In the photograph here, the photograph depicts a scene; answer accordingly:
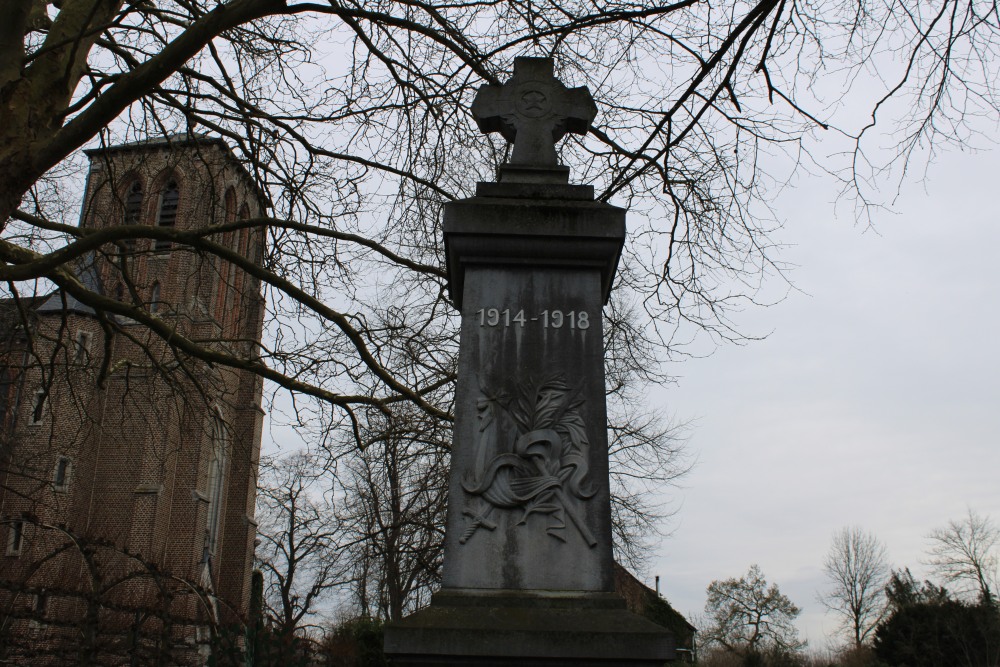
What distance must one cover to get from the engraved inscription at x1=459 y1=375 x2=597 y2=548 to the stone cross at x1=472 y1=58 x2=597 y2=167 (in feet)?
4.78

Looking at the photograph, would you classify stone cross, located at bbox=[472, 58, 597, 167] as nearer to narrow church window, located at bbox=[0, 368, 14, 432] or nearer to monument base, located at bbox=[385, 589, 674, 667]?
monument base, located at bbox=[385, 589, 674, 667]

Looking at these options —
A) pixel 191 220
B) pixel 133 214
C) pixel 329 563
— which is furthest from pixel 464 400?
pixel 329 563

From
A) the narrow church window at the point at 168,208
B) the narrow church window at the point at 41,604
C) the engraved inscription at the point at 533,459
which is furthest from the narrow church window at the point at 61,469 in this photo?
the engraved inscription at the point at 533,459

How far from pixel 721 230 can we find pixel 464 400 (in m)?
4.10

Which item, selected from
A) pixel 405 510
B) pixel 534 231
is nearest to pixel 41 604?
pixel 534 231

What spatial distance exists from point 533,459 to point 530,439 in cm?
10

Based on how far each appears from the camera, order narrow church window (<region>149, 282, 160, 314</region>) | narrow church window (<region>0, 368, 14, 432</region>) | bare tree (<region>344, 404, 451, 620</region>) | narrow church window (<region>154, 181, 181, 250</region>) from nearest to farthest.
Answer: narrow church window (<region>0, 368, 14, 432</region>) < narrow church window (<region>149, 282, 160, 314</region>) < bare tree (<region>344, 404, 451, 620</region>) < narrow church window (<region>154, 181, 181, 250</region>)

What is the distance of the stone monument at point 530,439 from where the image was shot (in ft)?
12.2

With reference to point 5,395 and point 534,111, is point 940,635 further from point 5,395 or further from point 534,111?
point 534,111

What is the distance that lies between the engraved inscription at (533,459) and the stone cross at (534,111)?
57.3 inches

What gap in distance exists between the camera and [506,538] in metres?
4.12

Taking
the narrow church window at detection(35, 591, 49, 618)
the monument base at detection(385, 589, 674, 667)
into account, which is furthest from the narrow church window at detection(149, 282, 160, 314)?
the monument base at detection(385, 589, 674, 667)

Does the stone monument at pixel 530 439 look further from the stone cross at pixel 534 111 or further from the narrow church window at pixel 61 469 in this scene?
the narrow church window at pixel 61 469

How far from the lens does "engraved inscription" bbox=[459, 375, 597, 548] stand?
4160 mm
